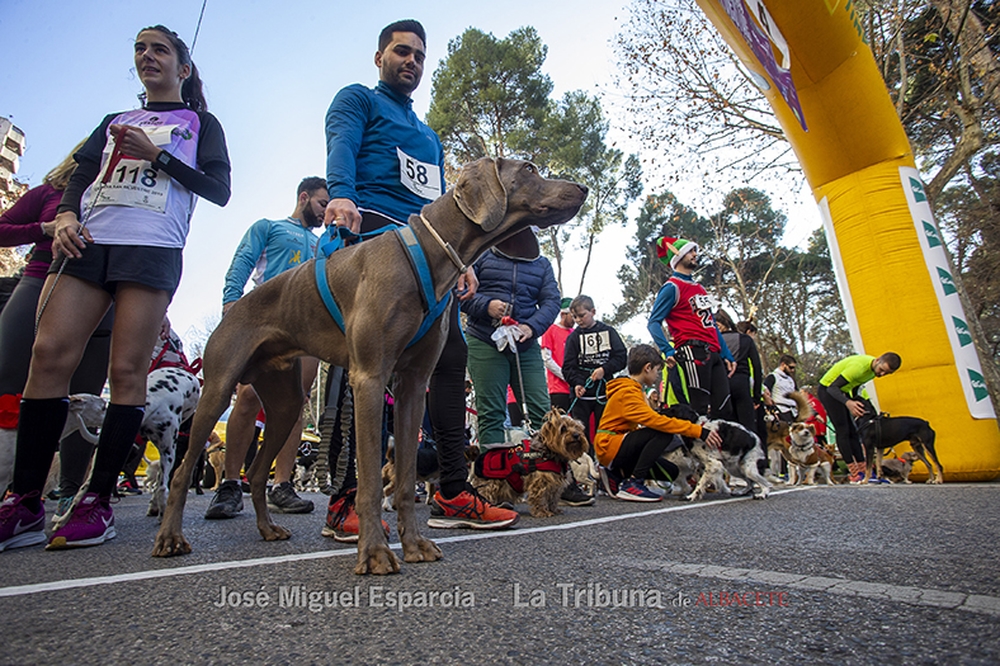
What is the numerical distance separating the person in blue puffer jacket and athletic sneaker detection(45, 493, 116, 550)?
264cm

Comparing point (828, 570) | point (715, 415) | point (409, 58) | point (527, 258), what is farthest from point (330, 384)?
point (715, 415)

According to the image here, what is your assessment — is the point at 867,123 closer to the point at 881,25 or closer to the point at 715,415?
the point at 715,415

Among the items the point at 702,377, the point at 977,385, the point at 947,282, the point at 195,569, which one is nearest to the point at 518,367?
the point at 702,377

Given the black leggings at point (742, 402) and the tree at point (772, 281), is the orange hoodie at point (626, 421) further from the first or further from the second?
the tree at point (772, 281)

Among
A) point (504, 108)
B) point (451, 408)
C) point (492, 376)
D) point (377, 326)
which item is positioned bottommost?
point (451, 408)

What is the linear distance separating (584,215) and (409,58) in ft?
88.2

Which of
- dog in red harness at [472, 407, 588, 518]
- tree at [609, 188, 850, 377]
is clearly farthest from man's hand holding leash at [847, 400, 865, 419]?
tree at [609, 188, 850, 377]

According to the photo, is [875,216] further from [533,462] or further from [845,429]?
[533,462]

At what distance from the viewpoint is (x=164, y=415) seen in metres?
4.20

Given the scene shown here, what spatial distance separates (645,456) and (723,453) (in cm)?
80

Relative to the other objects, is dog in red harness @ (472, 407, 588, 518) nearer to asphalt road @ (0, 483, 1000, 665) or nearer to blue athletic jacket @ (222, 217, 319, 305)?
asphalt road @ (0, 483, 1000, 665)

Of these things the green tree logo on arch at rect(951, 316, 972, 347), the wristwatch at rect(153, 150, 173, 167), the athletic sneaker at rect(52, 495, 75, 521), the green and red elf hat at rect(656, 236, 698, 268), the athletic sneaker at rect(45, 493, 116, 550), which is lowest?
the athletic sneaker at rect(45, 493, 116, 550)

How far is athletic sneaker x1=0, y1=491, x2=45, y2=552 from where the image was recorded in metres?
2.60

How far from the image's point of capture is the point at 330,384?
9.48ft
